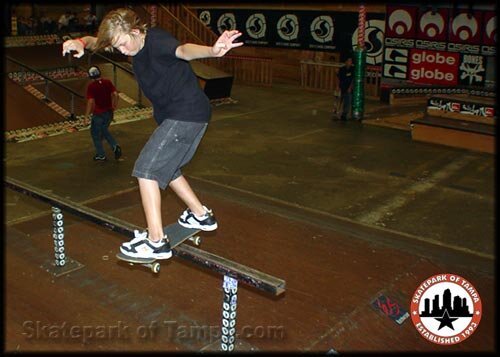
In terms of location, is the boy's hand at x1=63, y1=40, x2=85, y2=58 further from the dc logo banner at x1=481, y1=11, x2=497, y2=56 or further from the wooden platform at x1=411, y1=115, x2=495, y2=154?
the dc logo banner at x1=481, y1=11, x2=497, y2=56

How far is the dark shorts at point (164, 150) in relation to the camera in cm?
425

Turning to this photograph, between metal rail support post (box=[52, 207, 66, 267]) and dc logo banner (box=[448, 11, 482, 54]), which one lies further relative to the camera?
dc logo banner (box=[448, 11, 482, 54])

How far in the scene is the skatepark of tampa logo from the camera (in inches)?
208

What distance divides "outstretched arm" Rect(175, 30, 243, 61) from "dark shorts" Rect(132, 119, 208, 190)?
603 millimetres

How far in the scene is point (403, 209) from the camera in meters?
8.88

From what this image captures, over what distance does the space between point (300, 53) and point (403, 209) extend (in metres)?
13.1

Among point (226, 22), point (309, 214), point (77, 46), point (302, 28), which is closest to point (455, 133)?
point (309, 214)

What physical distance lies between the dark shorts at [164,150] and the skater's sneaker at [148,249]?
51 cm

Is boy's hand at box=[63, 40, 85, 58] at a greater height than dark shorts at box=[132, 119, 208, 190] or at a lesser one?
greater

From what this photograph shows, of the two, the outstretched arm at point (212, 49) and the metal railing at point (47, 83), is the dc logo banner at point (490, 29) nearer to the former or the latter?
the metal railing at point (47, 83)

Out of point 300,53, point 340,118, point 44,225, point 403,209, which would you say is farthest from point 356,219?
point 300,53

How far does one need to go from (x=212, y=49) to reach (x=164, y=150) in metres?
1.00

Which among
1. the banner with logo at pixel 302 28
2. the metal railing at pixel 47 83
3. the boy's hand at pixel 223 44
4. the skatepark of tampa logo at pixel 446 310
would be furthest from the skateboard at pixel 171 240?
the banner with logo at pixel 302 28

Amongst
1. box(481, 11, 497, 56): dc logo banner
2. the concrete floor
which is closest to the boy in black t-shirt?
the concrete floor
